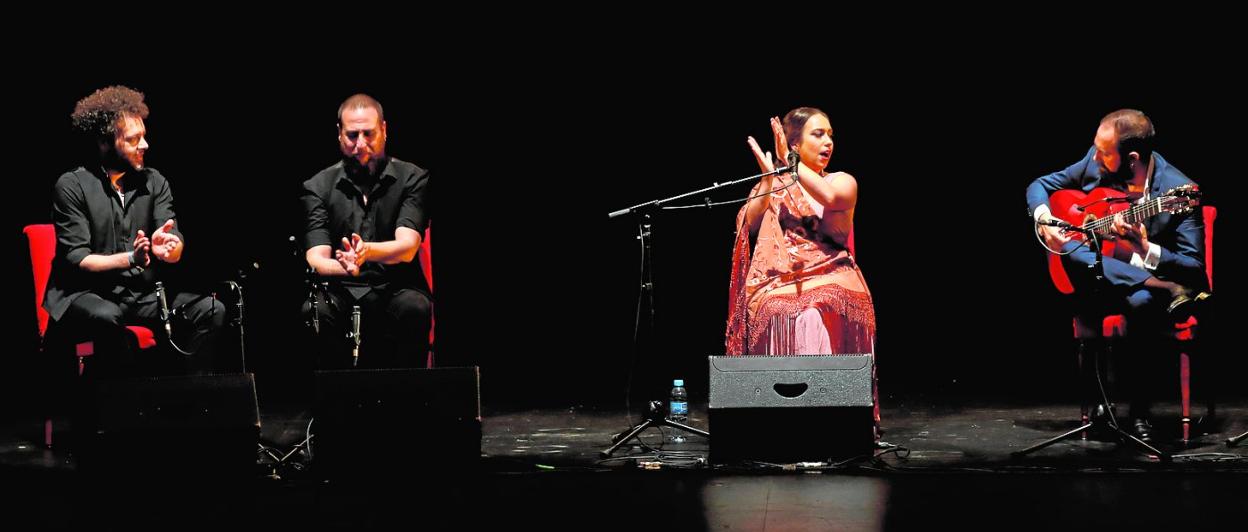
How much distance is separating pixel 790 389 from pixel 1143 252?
1413 mm

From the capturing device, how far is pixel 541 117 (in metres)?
5.72

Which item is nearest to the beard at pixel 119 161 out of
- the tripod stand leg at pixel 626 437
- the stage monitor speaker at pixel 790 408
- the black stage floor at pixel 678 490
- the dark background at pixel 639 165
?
the dark background at pixel 639 165

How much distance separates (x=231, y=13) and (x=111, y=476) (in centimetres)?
276

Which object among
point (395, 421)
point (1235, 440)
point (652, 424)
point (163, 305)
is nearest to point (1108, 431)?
point (1235, 440)

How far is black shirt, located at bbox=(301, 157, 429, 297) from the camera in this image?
4.23 meters

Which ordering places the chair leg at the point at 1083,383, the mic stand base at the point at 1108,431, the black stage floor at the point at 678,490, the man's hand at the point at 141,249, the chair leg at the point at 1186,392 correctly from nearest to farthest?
the black stage floor at the point at 678,490 → the mic stand base at the point at 1108,431 → the chair leg at the point at 1186,392 → the man's hand at the point at 141,249 → the chair leg at the point at 1083,383

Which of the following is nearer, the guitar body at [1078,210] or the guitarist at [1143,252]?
the guitarist at [1143,252]

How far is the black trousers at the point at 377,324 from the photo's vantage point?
13.4ft

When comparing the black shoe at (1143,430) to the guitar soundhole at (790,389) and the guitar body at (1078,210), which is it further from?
the guitar soundhole at (790,389)

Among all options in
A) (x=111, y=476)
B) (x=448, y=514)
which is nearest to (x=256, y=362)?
(x=111, y=476)

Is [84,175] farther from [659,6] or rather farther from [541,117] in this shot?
[659,6]

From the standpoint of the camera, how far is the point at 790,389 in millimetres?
3451

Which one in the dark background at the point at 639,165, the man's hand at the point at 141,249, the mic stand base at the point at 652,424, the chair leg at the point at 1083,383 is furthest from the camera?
the dark background at the point at 639,165

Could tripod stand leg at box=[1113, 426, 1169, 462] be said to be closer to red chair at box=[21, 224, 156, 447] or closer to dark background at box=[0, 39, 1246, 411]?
dark background at box=[0, 39, 1246, 411]
